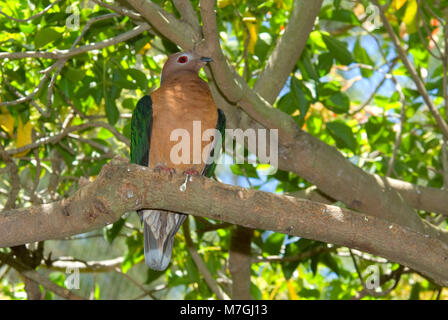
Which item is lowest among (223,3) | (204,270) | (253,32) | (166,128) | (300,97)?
(204,270)

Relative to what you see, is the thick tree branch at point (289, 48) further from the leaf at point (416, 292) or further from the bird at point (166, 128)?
the leaf at point (416, 292)

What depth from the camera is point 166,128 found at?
12.4 ft

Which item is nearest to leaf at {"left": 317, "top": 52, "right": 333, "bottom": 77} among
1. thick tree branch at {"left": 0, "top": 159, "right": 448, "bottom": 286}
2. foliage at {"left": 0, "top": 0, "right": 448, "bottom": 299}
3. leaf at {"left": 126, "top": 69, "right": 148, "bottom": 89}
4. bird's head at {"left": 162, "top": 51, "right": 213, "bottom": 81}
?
foliage at {"left": 0, "top": 0, "right": 448, "bottom": 299}

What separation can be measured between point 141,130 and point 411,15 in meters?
2.21

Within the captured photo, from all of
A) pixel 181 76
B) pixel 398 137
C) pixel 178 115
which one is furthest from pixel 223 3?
pixel 398 137

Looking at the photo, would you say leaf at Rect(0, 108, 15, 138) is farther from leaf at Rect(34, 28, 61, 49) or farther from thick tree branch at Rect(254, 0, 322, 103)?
thick tree branch at Rect(254, 0, 322, 103)

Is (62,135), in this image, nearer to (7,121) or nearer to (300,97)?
(7,121)

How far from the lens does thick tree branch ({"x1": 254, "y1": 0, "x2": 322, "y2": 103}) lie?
4.04 m

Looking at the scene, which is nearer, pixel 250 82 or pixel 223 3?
pixel 223 3

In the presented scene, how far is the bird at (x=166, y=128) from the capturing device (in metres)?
3.78

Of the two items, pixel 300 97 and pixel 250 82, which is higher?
pixel 250 82

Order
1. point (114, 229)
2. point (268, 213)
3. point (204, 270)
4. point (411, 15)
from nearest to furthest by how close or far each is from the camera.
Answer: point (268, 213) < point (411, 15) < point (204, 270) < point (114, 229)

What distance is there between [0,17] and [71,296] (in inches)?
84.7
